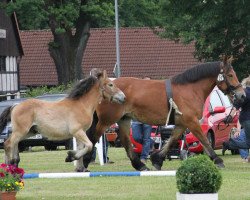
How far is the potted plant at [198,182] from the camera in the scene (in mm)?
12109

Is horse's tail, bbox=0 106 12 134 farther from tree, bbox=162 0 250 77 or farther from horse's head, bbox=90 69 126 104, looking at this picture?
tree, bbox=162 0 250 77

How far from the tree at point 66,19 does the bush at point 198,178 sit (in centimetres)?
4324

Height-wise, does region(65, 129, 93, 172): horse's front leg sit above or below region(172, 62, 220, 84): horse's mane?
below

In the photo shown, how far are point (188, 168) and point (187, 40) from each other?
108 feet

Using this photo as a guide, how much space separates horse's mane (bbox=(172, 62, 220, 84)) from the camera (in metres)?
19.6

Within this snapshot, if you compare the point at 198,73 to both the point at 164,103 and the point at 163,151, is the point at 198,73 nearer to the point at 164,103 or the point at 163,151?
the point at 164,103

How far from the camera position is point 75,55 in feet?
189

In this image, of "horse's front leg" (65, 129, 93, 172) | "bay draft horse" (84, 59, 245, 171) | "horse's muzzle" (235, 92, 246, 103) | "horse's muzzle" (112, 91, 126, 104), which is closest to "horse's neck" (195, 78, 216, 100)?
"bay draft horse" (84, 59, 245, 171)

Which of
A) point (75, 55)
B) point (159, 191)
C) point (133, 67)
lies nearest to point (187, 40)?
point (75, 55)

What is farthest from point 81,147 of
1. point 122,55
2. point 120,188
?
point 122,55

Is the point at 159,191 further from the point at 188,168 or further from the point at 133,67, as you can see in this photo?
the point at 133,67

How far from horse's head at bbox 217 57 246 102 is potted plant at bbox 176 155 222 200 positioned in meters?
7.40

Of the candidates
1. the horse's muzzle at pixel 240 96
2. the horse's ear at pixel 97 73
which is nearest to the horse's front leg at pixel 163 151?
the horse's muzzle at pixel 240 96

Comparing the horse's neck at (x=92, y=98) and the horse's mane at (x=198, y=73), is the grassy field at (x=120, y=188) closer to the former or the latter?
the horse's neck at (x=92, y=98)
